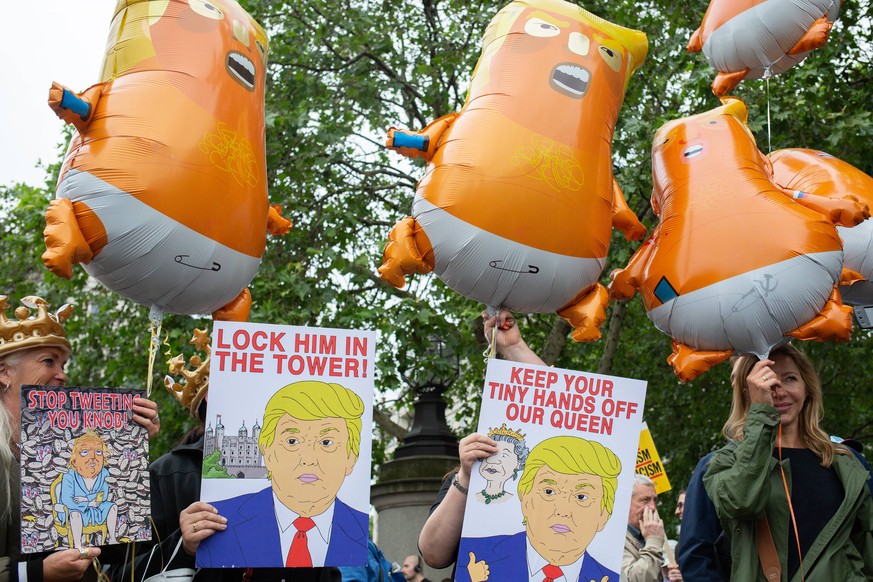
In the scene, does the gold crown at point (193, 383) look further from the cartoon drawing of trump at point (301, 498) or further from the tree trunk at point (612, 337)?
the tree trunk at point (612, 337)

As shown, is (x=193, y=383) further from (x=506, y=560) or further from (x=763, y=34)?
(x=763, y=34)

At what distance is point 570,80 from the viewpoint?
4238 millimetres

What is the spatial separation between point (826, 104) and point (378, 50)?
15.8ft

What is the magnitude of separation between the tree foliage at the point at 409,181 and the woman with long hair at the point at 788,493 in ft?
19.9

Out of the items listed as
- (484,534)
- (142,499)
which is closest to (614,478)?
(484,534)

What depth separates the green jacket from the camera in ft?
11.2

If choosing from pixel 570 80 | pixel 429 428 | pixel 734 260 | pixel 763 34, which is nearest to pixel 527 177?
pixel 570 80

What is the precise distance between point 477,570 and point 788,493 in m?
1.08

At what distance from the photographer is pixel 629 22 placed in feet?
36.4

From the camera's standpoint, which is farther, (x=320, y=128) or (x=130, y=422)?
(x=320, y=128)

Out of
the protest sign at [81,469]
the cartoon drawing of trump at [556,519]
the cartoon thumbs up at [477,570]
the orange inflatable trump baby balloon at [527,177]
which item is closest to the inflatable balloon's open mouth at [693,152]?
the orange inflatable trump baby balloon at [527,177]

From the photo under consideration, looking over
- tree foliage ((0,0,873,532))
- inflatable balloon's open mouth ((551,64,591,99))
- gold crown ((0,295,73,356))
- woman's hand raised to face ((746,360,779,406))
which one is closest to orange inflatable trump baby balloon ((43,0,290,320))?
gold crown ((0,295,73,356))

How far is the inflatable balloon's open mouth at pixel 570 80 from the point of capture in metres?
4.21

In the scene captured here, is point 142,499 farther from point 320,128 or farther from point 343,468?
point 320,128
